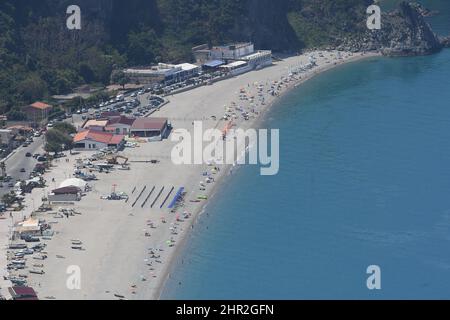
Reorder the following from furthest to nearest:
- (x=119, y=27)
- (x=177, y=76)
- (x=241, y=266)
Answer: (x=119, y=27) → (x=177, y=76) → (x=241, y=266)

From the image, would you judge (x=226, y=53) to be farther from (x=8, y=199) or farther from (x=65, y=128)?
(x=8, y=199)

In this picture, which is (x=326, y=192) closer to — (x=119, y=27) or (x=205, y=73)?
(x=205, y=73)

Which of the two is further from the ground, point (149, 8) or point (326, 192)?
point (149, 8)

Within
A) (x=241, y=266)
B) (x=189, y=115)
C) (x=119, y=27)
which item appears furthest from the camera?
(x=119, y=27)

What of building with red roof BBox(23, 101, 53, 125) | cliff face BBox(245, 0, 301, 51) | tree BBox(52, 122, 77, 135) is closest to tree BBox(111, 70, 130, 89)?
building with red roof BBox(23, 101, 53, 125)
